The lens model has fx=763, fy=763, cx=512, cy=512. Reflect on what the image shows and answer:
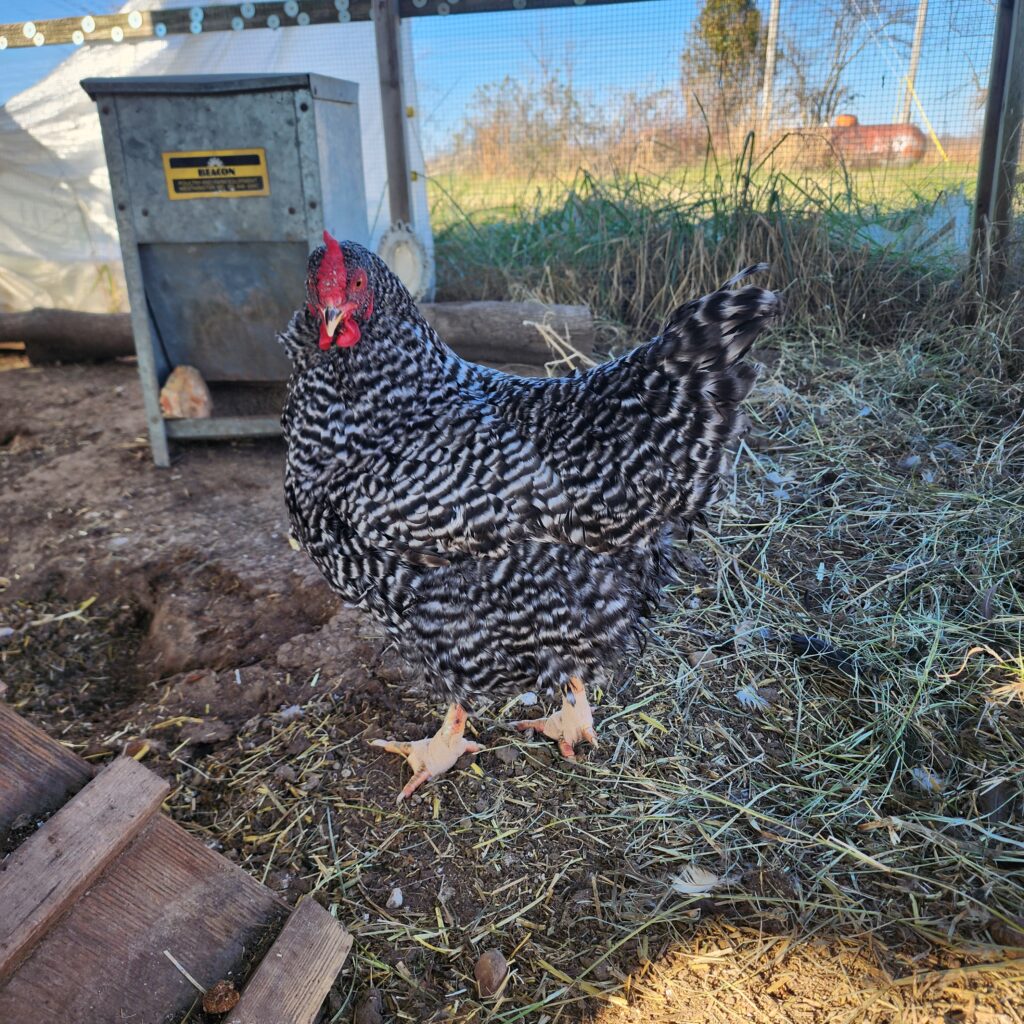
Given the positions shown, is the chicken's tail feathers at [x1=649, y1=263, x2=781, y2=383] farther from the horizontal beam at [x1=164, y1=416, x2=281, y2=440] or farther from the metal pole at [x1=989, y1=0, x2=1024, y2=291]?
the metal pole at [x1=989, y1=0, x2=1024, y2=291]

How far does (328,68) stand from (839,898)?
5404 mm

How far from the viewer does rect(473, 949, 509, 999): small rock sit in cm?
176

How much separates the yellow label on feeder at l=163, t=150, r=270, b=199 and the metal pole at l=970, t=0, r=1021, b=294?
155 inches

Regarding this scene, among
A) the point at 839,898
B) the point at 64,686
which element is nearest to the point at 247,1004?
the point at 839,898

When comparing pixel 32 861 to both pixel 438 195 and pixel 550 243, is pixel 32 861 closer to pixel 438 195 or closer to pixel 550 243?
pixel 550 243

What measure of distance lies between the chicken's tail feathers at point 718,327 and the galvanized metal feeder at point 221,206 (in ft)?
7.92

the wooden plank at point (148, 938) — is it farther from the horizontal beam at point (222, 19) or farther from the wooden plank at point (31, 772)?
the horizontal beam at point (222, 19)

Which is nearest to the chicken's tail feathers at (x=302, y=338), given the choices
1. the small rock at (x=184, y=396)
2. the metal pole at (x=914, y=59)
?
the small rock at (x=184, y=396)

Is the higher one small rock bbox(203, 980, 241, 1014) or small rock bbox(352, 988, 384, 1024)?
small rock bbox(203, 980, 241, 1014)

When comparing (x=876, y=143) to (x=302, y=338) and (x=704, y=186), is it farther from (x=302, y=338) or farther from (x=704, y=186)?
(x=302, y=338)

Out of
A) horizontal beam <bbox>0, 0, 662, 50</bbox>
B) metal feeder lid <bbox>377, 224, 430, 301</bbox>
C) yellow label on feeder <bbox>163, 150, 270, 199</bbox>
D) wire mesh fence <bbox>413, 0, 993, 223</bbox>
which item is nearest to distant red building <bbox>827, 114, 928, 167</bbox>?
wire mesh fence <bbox>413, 0, 993, 223</bbox>

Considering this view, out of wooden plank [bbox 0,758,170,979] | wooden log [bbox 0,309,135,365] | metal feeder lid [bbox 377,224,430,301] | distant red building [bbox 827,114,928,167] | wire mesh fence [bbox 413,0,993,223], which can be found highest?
wire mesh fence [bbox 413,0,993,223]

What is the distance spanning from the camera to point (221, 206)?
3.77 m

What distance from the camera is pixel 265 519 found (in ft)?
12.0
